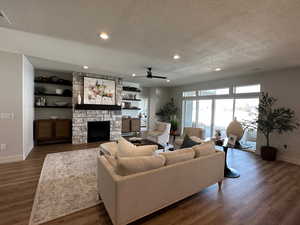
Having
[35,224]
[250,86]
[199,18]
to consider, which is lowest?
[35,224]

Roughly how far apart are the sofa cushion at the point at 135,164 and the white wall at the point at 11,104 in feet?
11.6

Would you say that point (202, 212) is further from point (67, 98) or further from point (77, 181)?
point (67, 98)

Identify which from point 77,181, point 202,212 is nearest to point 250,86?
point 202,212

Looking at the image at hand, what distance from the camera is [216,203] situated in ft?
7.39


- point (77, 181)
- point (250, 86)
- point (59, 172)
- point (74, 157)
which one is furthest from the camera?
point (250, 86)

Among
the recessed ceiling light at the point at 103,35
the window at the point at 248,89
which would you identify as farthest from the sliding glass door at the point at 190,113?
the recessed ceiling light at the point at 103,35

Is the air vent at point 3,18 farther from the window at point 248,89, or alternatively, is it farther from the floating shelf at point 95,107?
the window at point 248,89

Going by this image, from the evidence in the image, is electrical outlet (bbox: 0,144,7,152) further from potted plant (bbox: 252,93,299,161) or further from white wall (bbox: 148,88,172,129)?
potted plant (bbox: 252,93,299,161)

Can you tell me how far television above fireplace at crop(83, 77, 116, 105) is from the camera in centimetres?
563

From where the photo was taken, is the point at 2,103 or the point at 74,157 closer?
the point at 2,103

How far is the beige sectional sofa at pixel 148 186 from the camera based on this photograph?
1594 millimetres

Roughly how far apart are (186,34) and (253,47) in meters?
1.49

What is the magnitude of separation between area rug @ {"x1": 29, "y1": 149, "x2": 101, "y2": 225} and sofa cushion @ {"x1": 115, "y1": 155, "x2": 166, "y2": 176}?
101 cm

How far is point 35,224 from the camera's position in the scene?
1762 millimetres
